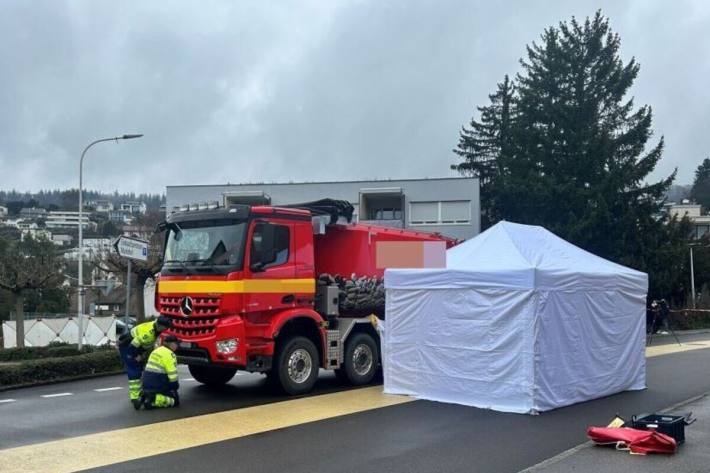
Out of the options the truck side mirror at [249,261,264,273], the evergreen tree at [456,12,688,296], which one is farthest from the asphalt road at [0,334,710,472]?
the evergreen tree at [456,12,688,296]

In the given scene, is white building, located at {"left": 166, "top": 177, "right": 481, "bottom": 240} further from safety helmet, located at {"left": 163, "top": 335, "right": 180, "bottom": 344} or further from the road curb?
safety helmet, located at {"left": 163, "top": 335, "right": 180, "bottom": 344}

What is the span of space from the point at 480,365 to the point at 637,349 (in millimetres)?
3830

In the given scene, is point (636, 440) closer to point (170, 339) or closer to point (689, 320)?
point (170, 339)

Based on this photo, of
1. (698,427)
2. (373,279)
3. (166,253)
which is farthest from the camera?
(373,279)

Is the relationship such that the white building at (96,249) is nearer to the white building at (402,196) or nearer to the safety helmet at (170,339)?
the white building at (402,196)

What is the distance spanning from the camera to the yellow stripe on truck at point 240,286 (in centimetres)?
1095

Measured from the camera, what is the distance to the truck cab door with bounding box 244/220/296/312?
1115cm

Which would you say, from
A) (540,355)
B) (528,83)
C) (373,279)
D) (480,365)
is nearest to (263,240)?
(373,279)

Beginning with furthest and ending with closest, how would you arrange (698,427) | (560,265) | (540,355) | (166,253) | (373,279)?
(373,279) → (166,253) → (560,265) → (540,355) → (698,427)

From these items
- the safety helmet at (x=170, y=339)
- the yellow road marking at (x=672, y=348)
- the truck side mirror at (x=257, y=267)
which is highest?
the truck side mirror at (x=257, y=267)

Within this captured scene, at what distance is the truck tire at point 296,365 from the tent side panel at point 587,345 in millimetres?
3805

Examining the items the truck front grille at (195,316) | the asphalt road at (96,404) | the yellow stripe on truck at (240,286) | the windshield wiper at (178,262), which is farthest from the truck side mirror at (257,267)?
the asphalt road at (96,404)

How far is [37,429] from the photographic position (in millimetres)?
9359

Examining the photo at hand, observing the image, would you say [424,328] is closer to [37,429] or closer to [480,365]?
[480,365]
